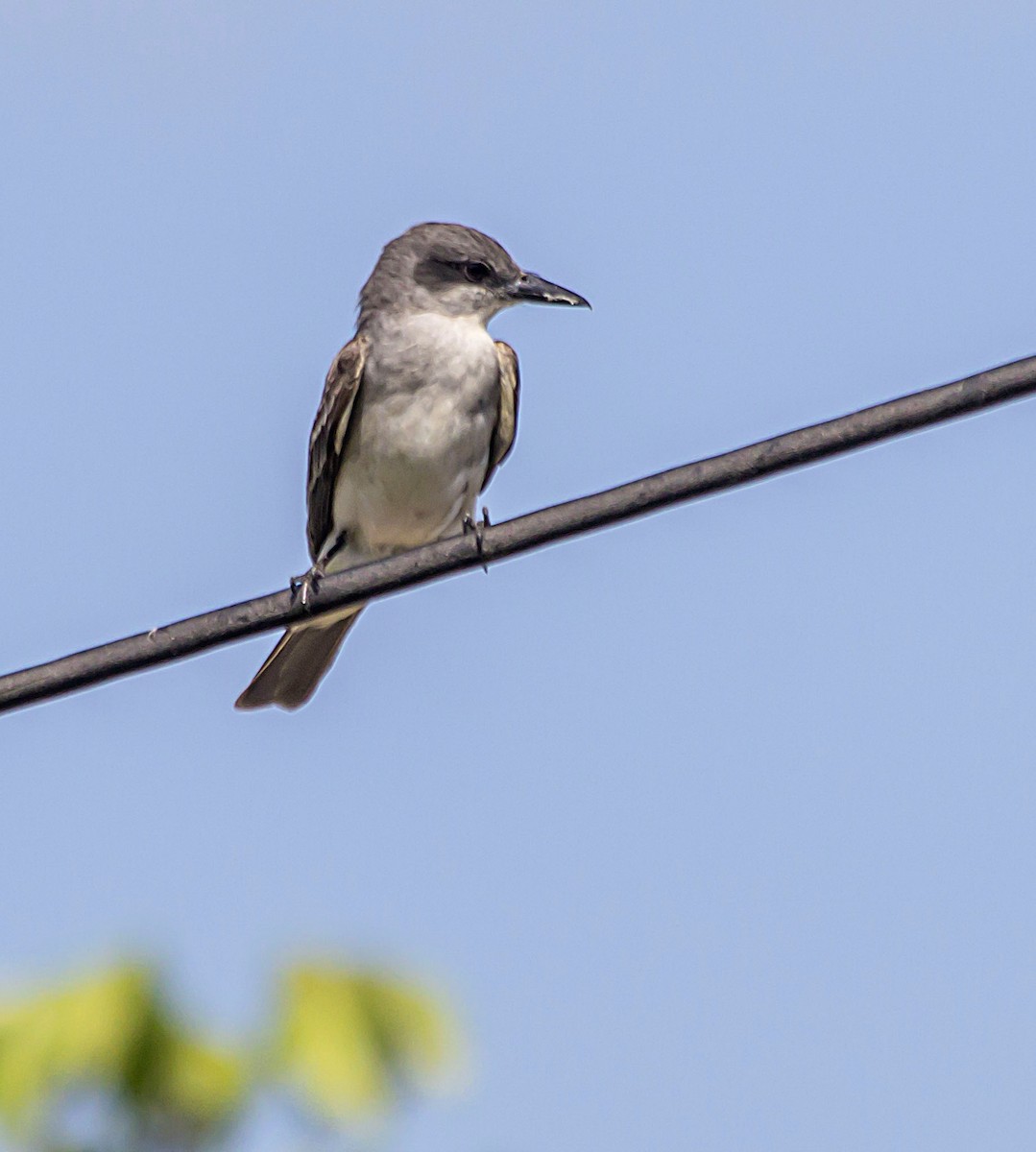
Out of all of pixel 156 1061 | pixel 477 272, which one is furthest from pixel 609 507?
pixel 477 272

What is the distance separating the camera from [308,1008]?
5582mm

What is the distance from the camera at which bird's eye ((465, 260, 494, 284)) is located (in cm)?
845

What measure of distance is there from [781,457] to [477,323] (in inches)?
177

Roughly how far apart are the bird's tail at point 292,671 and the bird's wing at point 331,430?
567 mm

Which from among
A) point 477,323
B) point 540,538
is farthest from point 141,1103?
point 477,323

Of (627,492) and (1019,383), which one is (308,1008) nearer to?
(627,492)

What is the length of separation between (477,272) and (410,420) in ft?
2.87

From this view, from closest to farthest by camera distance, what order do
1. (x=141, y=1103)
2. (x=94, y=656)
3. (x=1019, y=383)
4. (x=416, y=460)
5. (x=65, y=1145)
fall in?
(x=1019, y=383)
(x=94, y=656)
(x=65, y=1145)
(x=141, y=1103)
(x=416, y=460)

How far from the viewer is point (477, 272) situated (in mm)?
8461

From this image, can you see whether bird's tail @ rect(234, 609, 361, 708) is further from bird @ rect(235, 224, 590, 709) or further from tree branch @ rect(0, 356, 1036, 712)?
tree branch @ rect(0, 356, 1036, 712)

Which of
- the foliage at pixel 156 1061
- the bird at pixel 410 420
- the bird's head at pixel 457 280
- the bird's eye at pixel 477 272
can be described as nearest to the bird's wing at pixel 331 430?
the bird at pixel 410 420

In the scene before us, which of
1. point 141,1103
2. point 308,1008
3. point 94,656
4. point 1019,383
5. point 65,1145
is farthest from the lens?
point 308,1008

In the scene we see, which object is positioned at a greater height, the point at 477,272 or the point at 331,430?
the point at 477,272

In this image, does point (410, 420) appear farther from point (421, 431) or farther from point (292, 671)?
point (292, 671)
